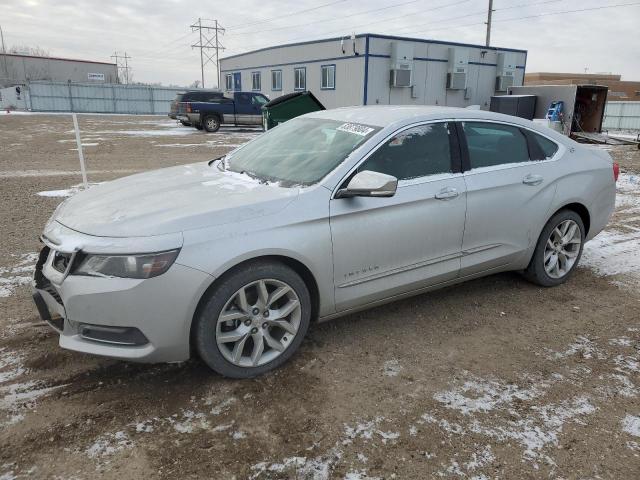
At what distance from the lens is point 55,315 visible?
9.48 ft

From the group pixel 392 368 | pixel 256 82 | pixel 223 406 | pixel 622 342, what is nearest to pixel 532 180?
pixel 622 342

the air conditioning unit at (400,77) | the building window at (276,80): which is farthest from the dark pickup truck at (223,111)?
the building window at (276,80)

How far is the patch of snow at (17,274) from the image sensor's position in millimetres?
4301

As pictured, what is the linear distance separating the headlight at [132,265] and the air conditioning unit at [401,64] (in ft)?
75.4

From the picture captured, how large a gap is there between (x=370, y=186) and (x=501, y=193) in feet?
4.66

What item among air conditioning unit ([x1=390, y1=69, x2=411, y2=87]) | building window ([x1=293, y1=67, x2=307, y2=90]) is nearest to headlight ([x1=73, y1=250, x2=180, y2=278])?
air conditioning unit ([x1=390, y1=69, x2=411, y2=87])

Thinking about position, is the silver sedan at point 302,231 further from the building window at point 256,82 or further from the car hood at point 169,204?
the building window at point 256,82

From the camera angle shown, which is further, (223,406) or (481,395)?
(481,395)

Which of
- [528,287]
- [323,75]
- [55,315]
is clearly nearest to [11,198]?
[55,315]

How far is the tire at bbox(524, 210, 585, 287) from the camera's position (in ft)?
14.5

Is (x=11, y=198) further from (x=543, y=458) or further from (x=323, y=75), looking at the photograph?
(x=323, y=75)

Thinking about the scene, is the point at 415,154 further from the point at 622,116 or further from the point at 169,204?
the point at 622,116

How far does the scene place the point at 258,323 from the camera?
3.04 metres

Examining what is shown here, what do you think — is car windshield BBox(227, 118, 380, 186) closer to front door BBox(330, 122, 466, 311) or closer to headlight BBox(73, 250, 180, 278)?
front door BBox(330, 122, 466, 311)
